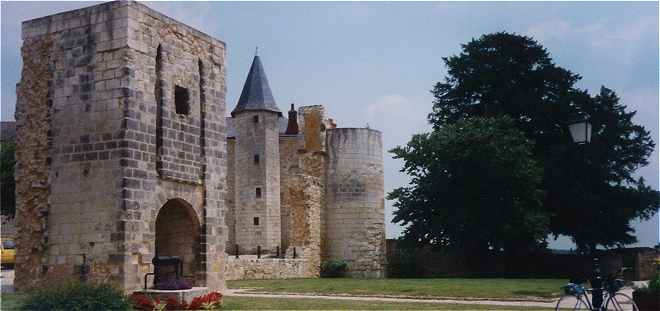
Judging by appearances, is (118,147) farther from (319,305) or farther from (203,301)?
(319,305)

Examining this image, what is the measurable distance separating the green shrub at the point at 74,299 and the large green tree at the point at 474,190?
62.7 ft

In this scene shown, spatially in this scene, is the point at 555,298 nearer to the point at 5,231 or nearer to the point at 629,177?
the point at 629,177

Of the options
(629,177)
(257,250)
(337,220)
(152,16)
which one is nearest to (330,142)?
(337,220)

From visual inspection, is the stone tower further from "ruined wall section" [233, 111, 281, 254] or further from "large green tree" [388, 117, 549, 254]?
"large green tree" [388, 117, 549, 254]

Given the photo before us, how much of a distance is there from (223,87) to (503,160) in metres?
13.6

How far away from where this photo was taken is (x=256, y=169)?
127 feet

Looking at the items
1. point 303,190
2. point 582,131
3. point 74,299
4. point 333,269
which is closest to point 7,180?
point 303,190

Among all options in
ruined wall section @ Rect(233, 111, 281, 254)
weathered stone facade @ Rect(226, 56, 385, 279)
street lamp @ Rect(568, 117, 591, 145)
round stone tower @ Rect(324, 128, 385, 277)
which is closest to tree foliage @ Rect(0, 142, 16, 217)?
weathered stone facade @ Rect(226, 56, 385, 279)

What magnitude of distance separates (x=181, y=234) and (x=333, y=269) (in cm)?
1798

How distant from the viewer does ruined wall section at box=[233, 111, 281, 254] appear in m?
38.2

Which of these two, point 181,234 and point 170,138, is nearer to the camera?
point 170,138

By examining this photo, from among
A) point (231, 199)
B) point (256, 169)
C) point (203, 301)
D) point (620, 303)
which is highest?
point (256, 169)

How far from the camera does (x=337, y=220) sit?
1436 inches

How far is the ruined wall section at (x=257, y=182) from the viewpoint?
38.2 m
